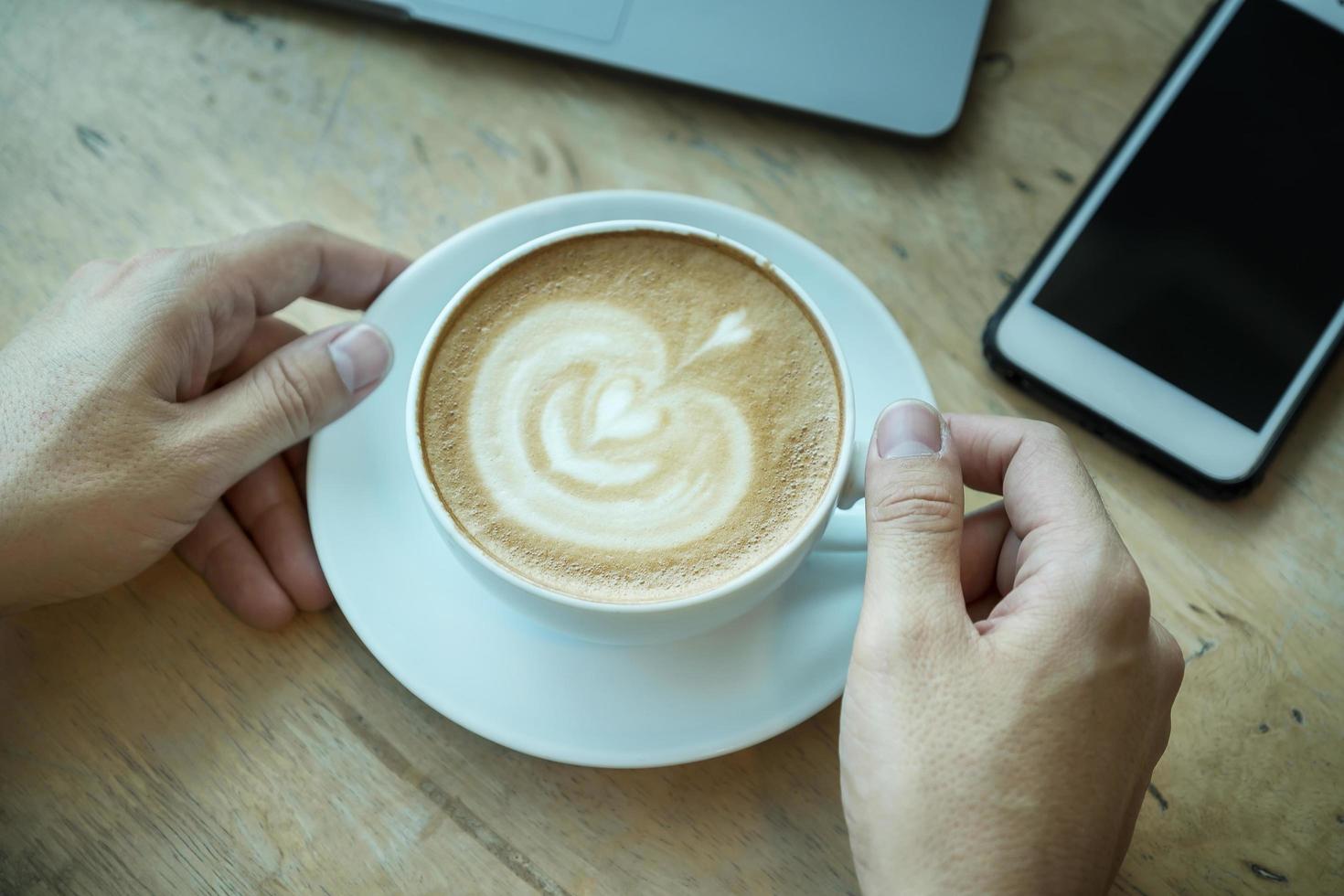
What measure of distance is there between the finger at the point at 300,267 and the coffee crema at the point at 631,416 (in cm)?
18

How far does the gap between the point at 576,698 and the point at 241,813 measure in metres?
0.31

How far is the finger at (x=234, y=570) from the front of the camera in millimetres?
858

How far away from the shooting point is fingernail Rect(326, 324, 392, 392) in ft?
2.68

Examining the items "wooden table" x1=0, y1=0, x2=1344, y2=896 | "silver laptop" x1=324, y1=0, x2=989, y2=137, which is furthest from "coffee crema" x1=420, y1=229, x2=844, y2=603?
"silver laptop" x1=324, y1=0, x2=989, y2=137

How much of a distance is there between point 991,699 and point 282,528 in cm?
64

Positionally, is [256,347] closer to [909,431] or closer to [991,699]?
[909,431]

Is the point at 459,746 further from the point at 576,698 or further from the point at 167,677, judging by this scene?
the point at 167,677

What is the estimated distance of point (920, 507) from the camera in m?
0.69

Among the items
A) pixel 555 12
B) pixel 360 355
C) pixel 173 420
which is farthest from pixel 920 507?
pixel 555 12

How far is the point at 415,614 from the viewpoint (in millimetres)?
799

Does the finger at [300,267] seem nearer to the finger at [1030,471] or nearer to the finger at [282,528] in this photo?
the finger at [282,528]

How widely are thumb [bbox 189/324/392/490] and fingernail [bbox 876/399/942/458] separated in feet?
1.43

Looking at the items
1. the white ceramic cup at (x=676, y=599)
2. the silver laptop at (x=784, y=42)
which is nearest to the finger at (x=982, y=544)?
the white ceramic cup at (x=676, y=599)

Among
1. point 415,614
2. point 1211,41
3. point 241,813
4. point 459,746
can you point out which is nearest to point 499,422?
point 415,614
